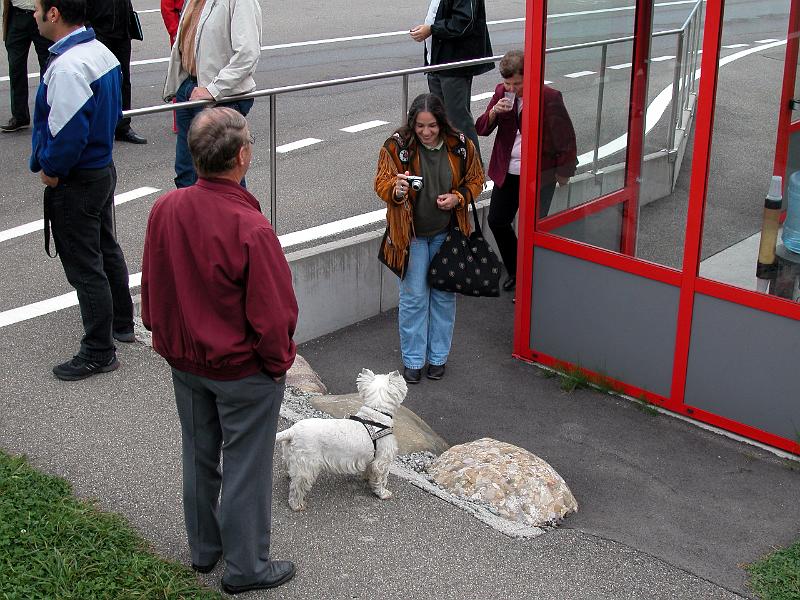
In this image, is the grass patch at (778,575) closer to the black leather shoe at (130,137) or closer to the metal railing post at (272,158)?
the metal railing post at (272,158)

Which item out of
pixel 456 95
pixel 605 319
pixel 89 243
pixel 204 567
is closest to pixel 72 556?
pixel 204 567

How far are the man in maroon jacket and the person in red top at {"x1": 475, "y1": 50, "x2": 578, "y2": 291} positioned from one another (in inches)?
129

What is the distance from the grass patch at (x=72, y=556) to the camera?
12.1 feet

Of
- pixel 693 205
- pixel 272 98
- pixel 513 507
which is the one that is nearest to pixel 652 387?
pixel 693 205

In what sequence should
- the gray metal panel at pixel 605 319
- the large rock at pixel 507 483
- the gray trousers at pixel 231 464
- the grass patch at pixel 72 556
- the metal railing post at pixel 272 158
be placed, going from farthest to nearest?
the metal railing post at pixel 272 158 → the gray metal panel at pixel 605 319 → the large rock at pixel 507 483 → the grass patch at pixel 72 556 → the gray trousers at pixel 231 464

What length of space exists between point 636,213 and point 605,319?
2.21 ft

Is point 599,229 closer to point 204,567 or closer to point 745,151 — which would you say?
point 745,151

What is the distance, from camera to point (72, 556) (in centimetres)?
382

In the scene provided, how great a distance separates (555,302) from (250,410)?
11.1ft

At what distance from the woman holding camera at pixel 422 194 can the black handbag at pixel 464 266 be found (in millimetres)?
64

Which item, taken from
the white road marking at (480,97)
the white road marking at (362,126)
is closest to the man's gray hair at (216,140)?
the white road marking at (362,126)

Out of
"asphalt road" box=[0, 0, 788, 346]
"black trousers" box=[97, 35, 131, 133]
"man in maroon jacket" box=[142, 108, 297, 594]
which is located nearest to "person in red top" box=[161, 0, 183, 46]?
"black trousers" box=[97, 35, 131, 133]

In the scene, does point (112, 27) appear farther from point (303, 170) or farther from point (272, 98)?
point (272, 98)

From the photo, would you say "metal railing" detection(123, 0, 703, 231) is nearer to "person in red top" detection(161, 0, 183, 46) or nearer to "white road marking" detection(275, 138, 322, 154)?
"white road marking" detection(275, 138, 322, 154)
